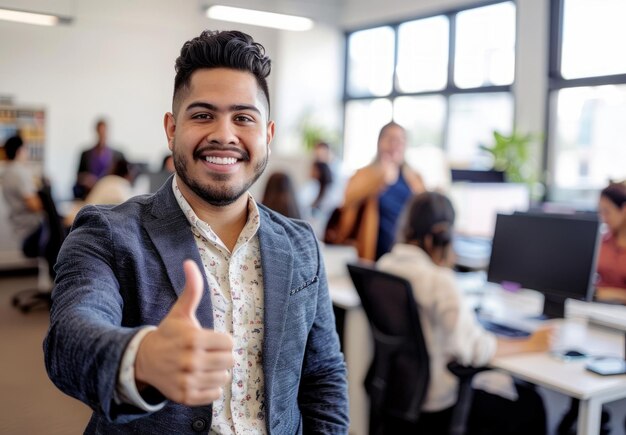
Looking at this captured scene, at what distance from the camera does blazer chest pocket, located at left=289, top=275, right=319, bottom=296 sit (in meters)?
1.12

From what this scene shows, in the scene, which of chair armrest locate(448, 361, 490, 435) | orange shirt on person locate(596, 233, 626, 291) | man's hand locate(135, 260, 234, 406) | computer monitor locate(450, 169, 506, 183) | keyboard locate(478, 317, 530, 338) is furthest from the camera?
computer monitor locate(450, 169, 506, 183)

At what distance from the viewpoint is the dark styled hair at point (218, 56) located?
3.29 ft

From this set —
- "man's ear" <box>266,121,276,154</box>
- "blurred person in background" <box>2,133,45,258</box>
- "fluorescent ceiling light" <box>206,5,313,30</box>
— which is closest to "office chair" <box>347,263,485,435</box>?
"fluorescent ceiling light" <box>206,5,313,30</box>

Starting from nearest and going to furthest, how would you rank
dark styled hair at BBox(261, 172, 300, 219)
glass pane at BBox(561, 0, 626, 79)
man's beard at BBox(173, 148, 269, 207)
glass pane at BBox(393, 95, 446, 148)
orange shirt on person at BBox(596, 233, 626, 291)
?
man's beard at BBox(173, 148, 269, 207)
orange shirt on person at BBox(596, 233, 626, 291)
dark styled hair at BBox(261, 172, 300, 219)
glass pane at BBox(561, 0, 626, 79)
glass pane at BBox(393, 95, 446, 148)

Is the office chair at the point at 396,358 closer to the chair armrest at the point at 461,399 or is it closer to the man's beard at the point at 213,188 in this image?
the chair armrest at the point at 461,399

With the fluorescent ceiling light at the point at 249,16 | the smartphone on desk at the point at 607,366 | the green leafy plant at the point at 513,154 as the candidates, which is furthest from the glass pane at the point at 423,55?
the fluorescent ceiling light at the point at 249,16

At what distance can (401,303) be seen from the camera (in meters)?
2.29

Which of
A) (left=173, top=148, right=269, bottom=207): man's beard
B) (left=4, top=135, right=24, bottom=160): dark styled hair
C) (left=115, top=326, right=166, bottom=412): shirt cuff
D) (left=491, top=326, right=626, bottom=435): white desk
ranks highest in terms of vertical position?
(left=4, top=135, right=24, bottom=160): dark styled hair

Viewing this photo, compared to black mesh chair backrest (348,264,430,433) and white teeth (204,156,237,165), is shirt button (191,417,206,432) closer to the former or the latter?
white teeth (204,156,237,165)

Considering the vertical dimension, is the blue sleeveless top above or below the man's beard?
below

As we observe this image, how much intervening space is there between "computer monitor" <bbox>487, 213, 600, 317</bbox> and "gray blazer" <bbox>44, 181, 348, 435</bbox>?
5.49 feet

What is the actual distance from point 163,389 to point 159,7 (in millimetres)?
1019

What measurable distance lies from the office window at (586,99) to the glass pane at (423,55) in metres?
1.34

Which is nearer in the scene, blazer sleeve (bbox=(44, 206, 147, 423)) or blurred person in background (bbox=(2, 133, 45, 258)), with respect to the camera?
blazer sleeve (bbox=(44, 206, 147, 423))
